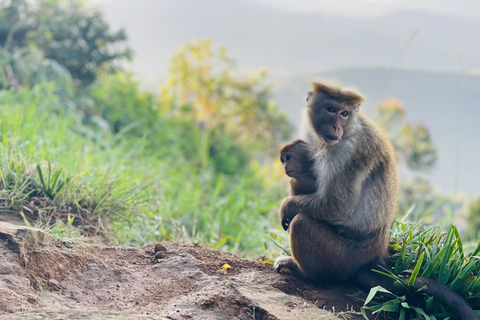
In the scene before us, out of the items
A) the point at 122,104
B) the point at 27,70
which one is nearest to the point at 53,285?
the point at 27,70

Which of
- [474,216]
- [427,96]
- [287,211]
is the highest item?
[427,96]

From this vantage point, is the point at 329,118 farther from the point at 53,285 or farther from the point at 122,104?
the point at 122,104

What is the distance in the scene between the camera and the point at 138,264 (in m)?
3.31

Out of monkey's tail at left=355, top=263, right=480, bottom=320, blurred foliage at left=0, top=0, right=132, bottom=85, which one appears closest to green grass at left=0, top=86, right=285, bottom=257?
monkey's tail at left=355, top=263, right=480, bottom=320

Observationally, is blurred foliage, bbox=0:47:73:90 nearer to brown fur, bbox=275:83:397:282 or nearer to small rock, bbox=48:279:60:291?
small rock, bbox=48:279:60:291

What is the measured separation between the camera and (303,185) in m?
3.59

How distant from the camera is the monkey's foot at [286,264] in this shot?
341 centimetres

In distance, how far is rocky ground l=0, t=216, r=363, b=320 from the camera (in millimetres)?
2643

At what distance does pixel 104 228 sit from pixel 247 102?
390 inches

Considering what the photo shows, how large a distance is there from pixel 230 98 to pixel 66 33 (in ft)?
16.2

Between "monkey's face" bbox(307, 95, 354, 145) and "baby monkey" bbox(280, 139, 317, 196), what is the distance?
223mm

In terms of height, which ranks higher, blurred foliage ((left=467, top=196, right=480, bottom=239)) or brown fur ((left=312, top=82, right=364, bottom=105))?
brown fur ((left=312, top=82, right=364, bottom=105))

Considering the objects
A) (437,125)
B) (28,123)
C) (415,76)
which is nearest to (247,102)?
(28,123)

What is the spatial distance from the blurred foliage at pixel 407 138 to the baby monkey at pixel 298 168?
1033 centimetres
